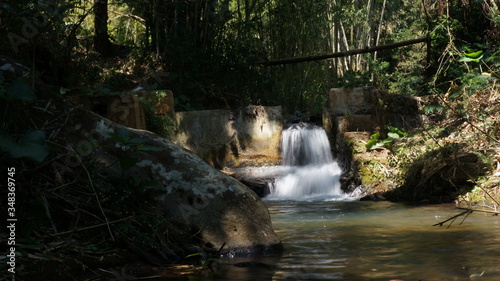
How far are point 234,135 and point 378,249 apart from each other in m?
7.67

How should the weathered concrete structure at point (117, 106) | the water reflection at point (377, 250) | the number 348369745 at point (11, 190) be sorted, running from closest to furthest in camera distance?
the number 348369745 at point (11, 190)
the water reflection at point (377, 250)
the weathered concrete structure at point (117, 106)

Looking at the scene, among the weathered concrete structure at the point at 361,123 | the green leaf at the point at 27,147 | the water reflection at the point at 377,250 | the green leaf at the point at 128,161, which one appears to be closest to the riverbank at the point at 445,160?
the weathered concrete structure at the point at 361,123

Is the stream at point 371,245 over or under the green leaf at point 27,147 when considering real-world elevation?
under

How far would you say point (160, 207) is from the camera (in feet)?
14.1

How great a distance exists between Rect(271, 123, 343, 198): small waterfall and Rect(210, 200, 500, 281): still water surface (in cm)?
303

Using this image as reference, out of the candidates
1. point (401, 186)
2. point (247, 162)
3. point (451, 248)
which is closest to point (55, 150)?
point (451, 248)

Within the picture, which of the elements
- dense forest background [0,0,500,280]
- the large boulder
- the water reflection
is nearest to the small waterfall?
dense forest background [0,0,500,280]

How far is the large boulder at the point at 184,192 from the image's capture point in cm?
422

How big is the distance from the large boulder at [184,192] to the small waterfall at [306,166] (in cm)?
565

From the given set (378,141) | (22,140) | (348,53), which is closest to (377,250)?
(22,140)

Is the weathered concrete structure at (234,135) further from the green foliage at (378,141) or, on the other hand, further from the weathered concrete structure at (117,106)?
the weathered concrete structure at (117,106)

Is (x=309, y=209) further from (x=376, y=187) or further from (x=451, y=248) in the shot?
(x=451, y=248)

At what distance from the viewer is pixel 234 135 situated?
1198 centimetres

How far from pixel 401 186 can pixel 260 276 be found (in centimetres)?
583
